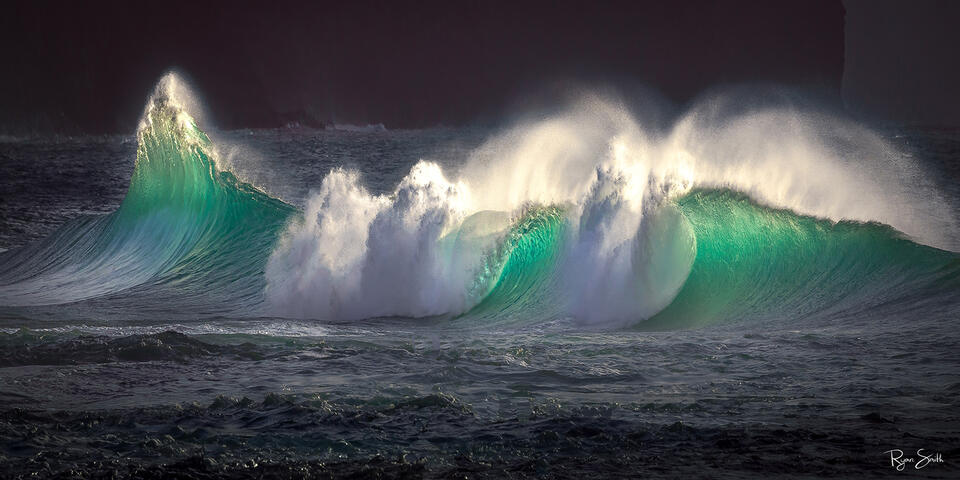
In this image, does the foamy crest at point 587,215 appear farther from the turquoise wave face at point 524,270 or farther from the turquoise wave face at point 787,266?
the turquoise wave face at point 787,266

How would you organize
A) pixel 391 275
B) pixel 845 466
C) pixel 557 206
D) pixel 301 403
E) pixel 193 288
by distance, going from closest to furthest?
1. pixel 845 466
2. pixel 301 403
3. pixel 391 275
4. pixel 557 206
5. pixel 193 288

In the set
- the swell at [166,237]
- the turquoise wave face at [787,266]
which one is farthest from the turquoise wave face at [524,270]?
the swell at [166,237]

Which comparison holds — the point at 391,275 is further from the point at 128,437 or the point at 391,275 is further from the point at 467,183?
the point at 128,437

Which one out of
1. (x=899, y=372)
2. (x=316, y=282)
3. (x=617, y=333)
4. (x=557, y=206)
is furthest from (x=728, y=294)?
(x=316, y=282)

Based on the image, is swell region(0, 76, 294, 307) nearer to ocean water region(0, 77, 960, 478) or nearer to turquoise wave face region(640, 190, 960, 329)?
ocean water region(0, 77, 960, 478)

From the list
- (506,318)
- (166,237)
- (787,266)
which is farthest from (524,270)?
(166,237)
